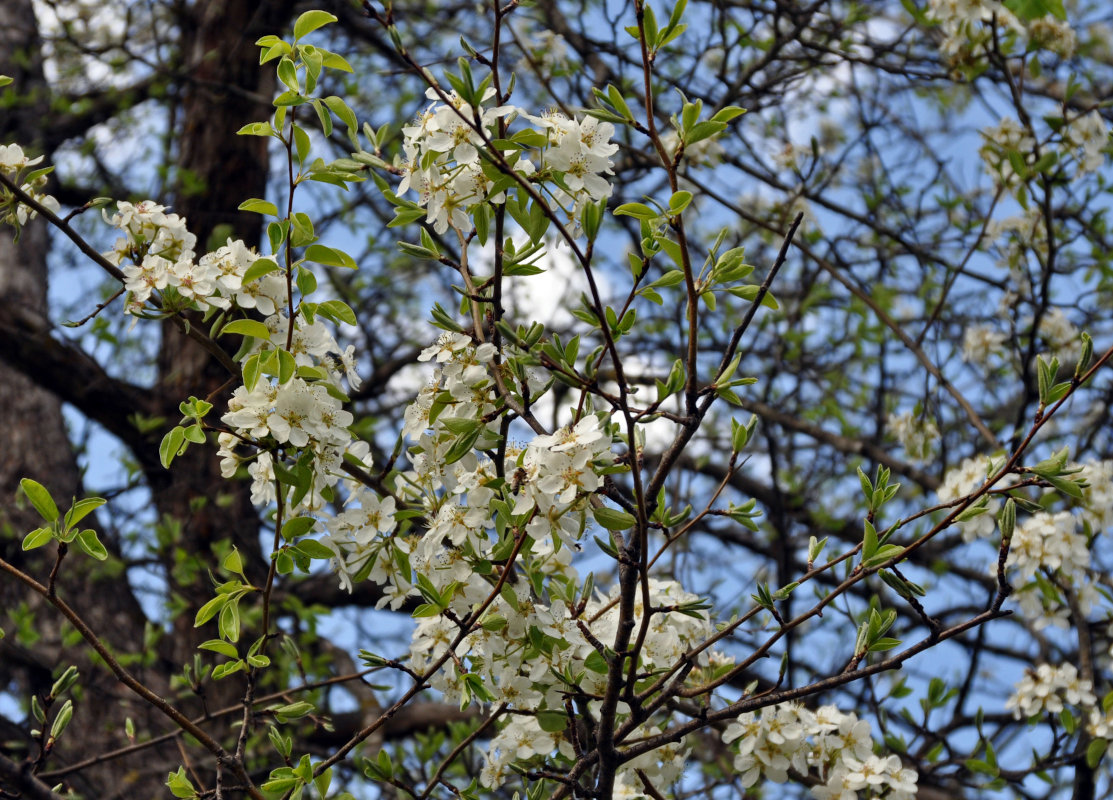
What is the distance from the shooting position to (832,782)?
1.76 metres

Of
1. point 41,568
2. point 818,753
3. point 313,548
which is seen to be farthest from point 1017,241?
point 41,568

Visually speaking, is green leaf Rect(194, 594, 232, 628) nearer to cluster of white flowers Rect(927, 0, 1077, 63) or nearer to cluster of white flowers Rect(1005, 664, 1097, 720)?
cluster of white flowers Rect(1005, 664, 1097, 720)

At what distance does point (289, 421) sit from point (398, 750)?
1909 mm

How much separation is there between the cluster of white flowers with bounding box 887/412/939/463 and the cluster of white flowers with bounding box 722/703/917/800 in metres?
1.91

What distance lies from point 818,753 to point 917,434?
205 centimetres

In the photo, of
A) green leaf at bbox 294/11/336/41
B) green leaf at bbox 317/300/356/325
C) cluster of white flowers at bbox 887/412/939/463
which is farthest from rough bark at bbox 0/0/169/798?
cluster of white flowers at bbox 887/412/939/463

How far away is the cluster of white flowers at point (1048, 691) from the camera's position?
260 centimetres

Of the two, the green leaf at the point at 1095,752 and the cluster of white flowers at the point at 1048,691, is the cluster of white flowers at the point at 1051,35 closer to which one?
the cluster of white flowers at the point at 1048,691

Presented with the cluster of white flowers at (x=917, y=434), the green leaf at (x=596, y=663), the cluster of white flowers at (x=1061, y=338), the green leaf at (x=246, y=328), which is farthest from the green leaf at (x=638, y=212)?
the cluster of white flowers at (x=1061, y=338)

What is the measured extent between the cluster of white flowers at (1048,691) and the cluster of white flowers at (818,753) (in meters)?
1.01

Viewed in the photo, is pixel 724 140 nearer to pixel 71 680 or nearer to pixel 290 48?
pixel 290 48

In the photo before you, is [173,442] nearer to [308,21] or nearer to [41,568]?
[308,21]

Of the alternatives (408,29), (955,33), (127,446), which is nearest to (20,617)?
(127,446)

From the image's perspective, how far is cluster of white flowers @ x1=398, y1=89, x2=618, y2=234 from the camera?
1320 mm
